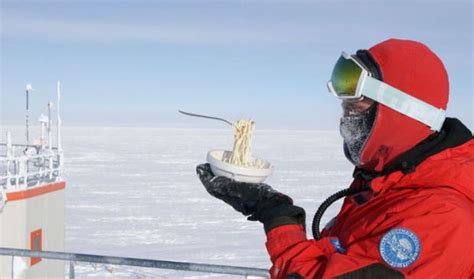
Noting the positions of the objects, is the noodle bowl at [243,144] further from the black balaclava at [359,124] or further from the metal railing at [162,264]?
the metal railing at [162,264]

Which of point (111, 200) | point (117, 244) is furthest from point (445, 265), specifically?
point (111, 200)

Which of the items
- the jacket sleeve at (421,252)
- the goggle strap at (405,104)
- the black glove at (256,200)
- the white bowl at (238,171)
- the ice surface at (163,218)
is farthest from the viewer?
the ice surface at (163,218)

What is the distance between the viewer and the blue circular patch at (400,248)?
4.03 ft

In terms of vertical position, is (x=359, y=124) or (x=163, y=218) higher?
(x=359, y=124)

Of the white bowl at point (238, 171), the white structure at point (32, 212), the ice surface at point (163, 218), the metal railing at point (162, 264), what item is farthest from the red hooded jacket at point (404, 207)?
the ice surface at point (163, 218)

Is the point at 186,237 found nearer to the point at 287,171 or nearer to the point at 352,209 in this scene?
the point at 352,209

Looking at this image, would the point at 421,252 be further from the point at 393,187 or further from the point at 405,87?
the point at 405,87

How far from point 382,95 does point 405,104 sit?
6cm

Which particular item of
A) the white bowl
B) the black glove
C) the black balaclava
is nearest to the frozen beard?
the black balaclava

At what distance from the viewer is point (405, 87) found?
1429mm

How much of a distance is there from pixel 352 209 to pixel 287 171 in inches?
1232

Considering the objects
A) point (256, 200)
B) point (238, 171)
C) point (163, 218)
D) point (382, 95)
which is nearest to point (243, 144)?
point (238, 171)

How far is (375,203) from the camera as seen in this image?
4.74 feet

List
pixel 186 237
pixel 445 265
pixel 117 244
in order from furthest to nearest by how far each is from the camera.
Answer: pixel 186 237
pixel 117 244
pixel 445 265
